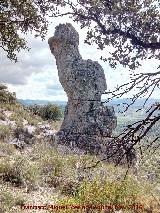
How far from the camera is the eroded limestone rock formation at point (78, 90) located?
83.4 ft

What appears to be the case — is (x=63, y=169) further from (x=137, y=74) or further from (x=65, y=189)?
(x=137, y=74)

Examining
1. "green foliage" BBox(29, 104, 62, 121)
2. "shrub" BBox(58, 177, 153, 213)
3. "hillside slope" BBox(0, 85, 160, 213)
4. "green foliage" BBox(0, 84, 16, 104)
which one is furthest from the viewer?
"green foliage" BBox(29, 104, 62, 121)

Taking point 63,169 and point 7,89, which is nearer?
point 63,169

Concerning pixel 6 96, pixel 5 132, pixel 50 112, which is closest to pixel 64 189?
pixel 5 132

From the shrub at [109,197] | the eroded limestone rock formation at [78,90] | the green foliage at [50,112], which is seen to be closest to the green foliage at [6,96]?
the green foliage at [50,112]

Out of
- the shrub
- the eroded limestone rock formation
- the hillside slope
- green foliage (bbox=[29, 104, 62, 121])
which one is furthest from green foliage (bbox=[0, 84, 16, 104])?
the shrub

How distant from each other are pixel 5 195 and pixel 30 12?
8.26 m

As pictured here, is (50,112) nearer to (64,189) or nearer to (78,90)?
(78,90)

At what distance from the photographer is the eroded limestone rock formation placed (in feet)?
83.4

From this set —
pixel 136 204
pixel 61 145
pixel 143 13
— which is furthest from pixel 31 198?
pixel 61 145

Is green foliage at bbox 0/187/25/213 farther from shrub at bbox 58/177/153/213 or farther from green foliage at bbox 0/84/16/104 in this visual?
green foliage at bbox 0/84/16/104

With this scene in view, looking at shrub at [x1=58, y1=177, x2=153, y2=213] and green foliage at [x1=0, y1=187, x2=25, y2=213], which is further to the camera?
shrub at [x1=58, y1=177, x2=153, y2=213]

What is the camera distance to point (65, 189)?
1265 cm

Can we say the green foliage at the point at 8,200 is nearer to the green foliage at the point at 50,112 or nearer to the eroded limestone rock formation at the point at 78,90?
the eroded limestone rock formation at the point at 78,90
